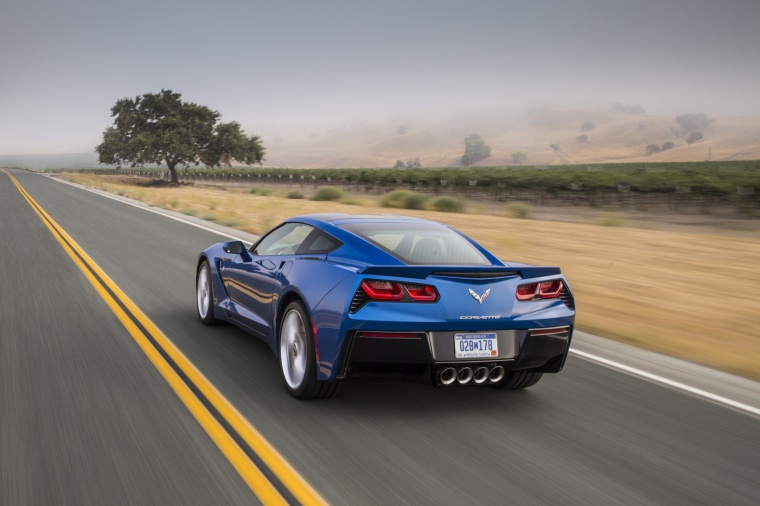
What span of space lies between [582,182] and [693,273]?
32.6 metres

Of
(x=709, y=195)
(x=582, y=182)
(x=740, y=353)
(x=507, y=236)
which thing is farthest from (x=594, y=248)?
(x=582, y=182)

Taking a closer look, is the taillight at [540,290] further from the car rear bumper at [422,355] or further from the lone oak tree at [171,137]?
the lone oak tree at [171,137]

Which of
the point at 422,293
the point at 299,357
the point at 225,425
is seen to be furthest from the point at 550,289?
the point at 225,425

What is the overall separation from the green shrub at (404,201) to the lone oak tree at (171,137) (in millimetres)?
49410

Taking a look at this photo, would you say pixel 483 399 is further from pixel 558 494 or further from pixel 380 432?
pixel 558 494

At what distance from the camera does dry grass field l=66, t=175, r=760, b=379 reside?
7960mm

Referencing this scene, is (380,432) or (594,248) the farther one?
(594,248)

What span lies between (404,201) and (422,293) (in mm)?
27544

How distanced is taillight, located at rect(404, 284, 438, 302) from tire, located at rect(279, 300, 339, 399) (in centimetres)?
76

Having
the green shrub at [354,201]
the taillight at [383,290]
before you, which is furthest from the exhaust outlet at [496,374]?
the green shrub at [354,201]

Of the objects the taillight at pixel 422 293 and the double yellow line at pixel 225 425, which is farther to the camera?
the taillight at pixel 422 293

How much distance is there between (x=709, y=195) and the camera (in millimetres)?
35906

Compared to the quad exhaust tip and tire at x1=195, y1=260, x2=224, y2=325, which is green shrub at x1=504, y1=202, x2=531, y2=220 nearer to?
tire at x1=195, y1=260, x2=224, y2=325

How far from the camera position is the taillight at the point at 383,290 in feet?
15.6
